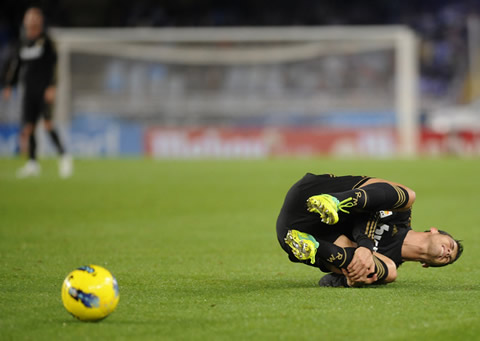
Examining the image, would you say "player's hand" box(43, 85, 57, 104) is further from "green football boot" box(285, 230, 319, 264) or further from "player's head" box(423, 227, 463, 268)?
"player's head" box(423, 227, 463, 268)

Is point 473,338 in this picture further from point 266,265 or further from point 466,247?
point 466,247

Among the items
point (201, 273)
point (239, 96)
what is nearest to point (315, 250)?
point (201, 273)

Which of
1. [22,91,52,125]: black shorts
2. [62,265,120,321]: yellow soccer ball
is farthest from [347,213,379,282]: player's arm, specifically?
[22,91,52,125]: black shorts

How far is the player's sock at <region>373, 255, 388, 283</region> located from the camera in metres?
5.30

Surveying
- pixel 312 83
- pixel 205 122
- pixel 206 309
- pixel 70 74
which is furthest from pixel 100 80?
pixel 206 309

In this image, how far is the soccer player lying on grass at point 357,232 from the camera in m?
5.26

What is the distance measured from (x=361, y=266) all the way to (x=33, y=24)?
1058 cm

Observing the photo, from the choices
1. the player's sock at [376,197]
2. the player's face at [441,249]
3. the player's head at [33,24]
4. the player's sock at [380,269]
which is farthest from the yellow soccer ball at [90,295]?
the player's head at [33,24]

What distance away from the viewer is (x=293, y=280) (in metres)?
5.79

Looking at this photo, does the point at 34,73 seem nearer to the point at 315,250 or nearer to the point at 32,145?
the point at 32,145

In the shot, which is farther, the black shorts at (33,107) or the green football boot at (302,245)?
the black shorts at (33,107)

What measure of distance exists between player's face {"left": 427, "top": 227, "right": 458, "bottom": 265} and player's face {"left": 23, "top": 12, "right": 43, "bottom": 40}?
10.2 meters

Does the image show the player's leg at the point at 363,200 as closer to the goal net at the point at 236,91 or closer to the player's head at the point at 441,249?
the player's head at the point at 441,249

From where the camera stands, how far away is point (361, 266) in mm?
5258
